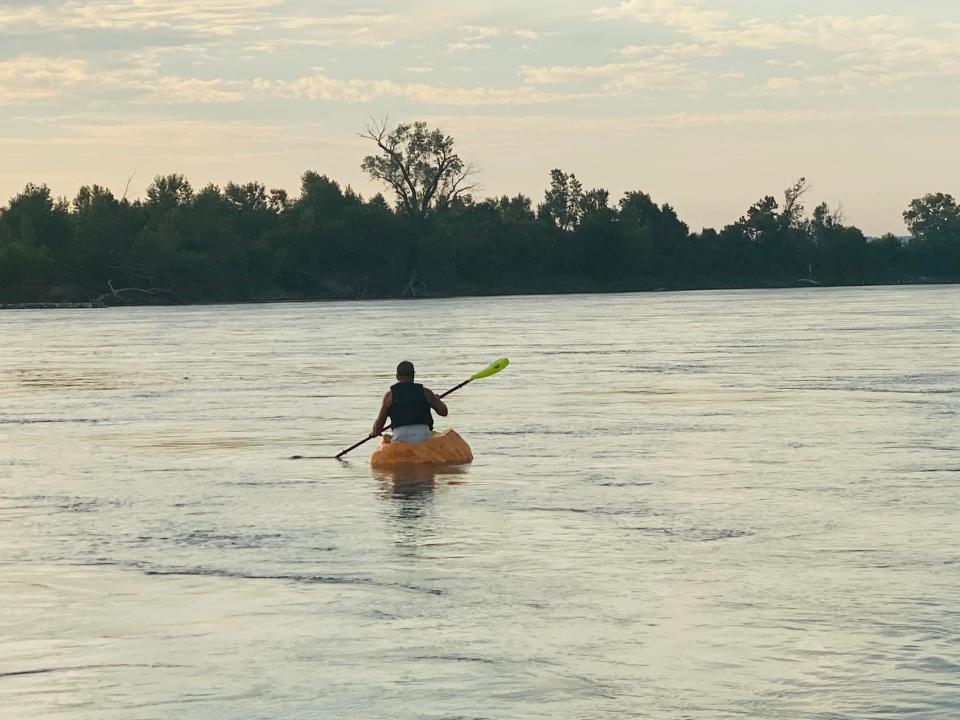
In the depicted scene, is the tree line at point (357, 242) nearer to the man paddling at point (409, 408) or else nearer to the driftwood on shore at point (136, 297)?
Result: the driftwood on shore at point (136, 297)

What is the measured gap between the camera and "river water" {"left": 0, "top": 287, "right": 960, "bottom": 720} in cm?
861

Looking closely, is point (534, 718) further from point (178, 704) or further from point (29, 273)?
A: point (29, 273)

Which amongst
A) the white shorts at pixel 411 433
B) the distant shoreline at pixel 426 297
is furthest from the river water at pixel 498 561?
the distant shoreline at pixel 426 297

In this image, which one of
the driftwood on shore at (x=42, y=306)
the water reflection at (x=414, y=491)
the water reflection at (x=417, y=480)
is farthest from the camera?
the driftwood on shore at (x=42, y=306)

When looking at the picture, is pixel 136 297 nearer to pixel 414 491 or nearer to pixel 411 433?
pixel 411 433

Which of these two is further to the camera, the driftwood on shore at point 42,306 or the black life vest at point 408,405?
the driftwood on shore at point 42,306

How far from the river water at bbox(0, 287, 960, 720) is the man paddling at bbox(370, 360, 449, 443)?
689mm

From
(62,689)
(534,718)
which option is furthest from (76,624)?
(534,718)

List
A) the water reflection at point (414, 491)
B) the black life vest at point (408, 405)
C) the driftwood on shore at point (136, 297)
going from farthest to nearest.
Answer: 1. the driftwood on shore at point (136, 297)
2. the black life vest at point (408, 405)
3. the water reflection at point (414, 491)

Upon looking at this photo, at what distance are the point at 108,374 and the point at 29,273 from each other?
9645 cm

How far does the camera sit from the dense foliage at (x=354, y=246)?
138 meters

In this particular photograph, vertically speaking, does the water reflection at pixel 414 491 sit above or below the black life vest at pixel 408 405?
below

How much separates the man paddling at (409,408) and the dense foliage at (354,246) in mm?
117707

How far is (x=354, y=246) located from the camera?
5773 inches
